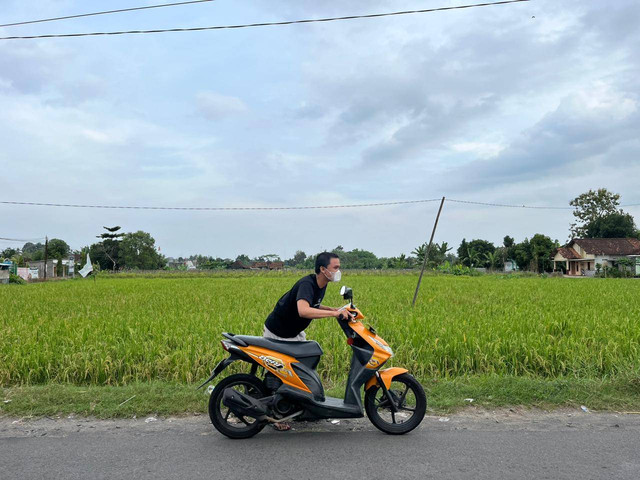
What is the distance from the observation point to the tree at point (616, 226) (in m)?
66.7

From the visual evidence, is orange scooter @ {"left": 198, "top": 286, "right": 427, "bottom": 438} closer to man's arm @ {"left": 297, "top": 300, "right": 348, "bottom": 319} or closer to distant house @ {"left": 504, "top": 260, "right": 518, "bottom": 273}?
man's arm @ {"left": 297, "top": 300, "right": 348, "bottom": 319}

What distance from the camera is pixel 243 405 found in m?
3.90

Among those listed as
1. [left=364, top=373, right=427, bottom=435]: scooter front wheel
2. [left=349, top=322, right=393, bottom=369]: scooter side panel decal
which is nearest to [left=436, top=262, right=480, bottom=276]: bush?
[left=364, top=373, right=427, bottom=435]: scooter front wheel

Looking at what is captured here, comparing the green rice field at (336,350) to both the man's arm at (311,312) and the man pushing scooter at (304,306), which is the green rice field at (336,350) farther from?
the man's arm at (311,312)

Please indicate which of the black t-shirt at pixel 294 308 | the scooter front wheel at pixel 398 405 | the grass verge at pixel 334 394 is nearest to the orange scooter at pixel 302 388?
the scooter front wheel at pixel 398 405

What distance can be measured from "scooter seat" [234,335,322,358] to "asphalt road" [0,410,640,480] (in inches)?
28.0

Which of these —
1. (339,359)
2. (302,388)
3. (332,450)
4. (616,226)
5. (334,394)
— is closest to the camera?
(332,450)

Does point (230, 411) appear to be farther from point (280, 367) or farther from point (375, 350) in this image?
point (375, 350)

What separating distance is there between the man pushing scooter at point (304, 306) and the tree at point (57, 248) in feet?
304

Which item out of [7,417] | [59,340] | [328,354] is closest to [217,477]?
[7,417]

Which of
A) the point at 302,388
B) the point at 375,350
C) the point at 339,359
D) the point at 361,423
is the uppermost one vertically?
the point at 375,350

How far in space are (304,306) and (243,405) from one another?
998mm

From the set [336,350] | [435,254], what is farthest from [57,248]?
[336,350]

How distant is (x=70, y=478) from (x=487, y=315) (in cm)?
968
